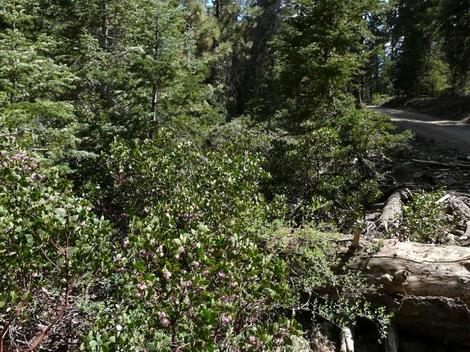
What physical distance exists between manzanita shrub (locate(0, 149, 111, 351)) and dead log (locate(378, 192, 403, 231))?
5.97 m

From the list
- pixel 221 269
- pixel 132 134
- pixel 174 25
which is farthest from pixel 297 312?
pixel 174 25

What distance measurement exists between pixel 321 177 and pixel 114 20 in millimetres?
10589

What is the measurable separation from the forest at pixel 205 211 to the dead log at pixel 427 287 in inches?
1.0

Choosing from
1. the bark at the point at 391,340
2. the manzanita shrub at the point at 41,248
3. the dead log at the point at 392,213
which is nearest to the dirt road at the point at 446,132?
the dead log at the point at 392,213

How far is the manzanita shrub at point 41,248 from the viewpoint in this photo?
11.6ft

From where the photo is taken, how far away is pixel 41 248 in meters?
3.67

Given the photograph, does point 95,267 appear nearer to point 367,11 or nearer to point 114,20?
point 367,11

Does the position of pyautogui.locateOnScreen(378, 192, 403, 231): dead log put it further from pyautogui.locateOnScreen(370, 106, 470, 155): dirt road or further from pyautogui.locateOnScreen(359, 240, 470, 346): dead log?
pyautogui.locateOnScreen(370, 106, 470, 155): dirt road

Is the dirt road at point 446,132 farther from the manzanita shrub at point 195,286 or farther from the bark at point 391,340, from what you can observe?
the manzanita shrub at point 195,286

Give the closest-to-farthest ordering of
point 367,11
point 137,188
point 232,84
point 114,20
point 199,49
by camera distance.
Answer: point 137,188
point 367,11
point 114,20
point 199,49
point 232,84

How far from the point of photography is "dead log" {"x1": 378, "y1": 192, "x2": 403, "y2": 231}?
804 centimetres

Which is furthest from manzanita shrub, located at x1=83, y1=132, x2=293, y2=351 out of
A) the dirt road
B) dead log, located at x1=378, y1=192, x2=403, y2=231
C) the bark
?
the dirt road

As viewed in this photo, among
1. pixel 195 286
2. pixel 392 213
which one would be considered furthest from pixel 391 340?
pixel 195 286

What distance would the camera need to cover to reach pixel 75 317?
14.7ft
